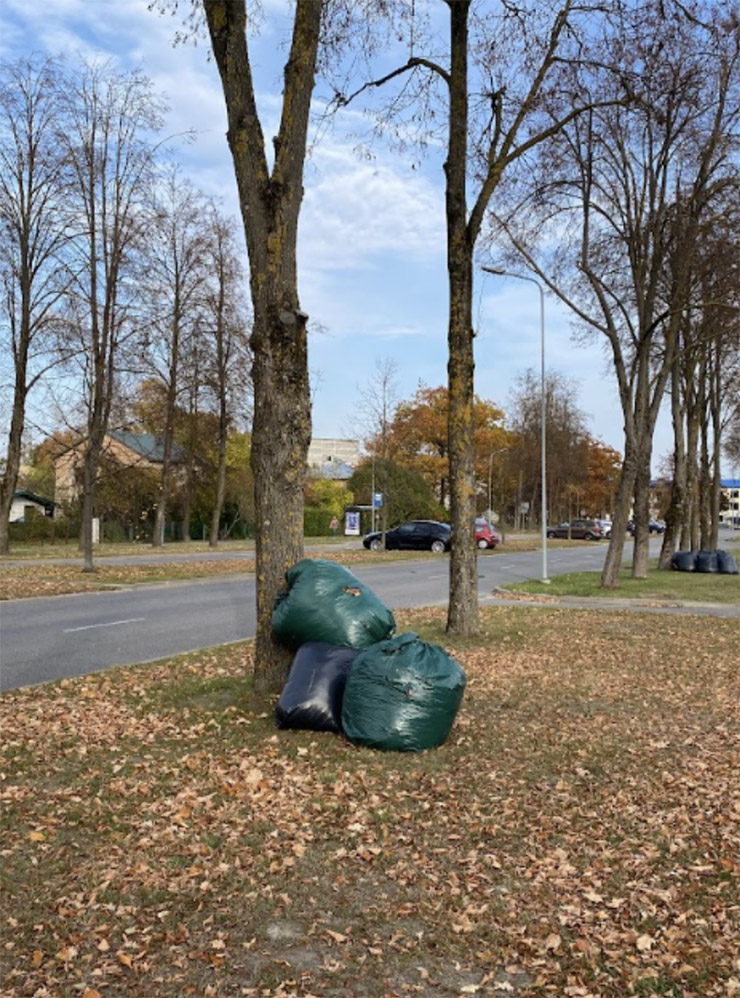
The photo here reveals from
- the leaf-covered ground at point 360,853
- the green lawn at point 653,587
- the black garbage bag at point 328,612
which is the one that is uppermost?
the black garbage bag at point 328,612

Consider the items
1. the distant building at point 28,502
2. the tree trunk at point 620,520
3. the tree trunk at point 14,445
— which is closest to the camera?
the tree trunk at point 620,520

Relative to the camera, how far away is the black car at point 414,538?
129 feet

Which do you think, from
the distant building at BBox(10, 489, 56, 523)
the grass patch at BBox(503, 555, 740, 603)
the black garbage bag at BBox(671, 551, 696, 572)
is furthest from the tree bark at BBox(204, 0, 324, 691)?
the distant building at BBox(10, 489, 56, 523)

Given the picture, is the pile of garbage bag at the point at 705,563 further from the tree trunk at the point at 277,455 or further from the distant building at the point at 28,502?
the distant building at the point at 28,502

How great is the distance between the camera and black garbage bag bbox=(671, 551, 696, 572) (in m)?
28.1

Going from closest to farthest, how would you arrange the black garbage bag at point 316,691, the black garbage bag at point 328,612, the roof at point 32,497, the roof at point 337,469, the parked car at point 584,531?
the black garbage bag at point 316,691 → the black garbage bag at point 328,612 → the roof at point 32,497 → the parked car at point 584,531 → the roof at point 337,469

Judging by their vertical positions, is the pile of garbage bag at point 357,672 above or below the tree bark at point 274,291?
below

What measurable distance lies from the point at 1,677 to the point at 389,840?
19.0ft

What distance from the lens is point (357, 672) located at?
5.71m

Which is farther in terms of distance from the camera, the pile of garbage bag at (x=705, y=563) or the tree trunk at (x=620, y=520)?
the pile of garbage bag at (x=705, y=563)

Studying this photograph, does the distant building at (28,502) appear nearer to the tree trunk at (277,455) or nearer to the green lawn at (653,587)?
the green lawn at (653,587)

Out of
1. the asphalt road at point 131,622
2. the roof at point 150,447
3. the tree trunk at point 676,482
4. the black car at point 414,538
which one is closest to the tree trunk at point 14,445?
A: the asphalt road at point 131,622

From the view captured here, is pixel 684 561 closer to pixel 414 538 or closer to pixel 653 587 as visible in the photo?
pixel 653 587

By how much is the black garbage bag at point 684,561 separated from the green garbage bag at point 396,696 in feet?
79.6
